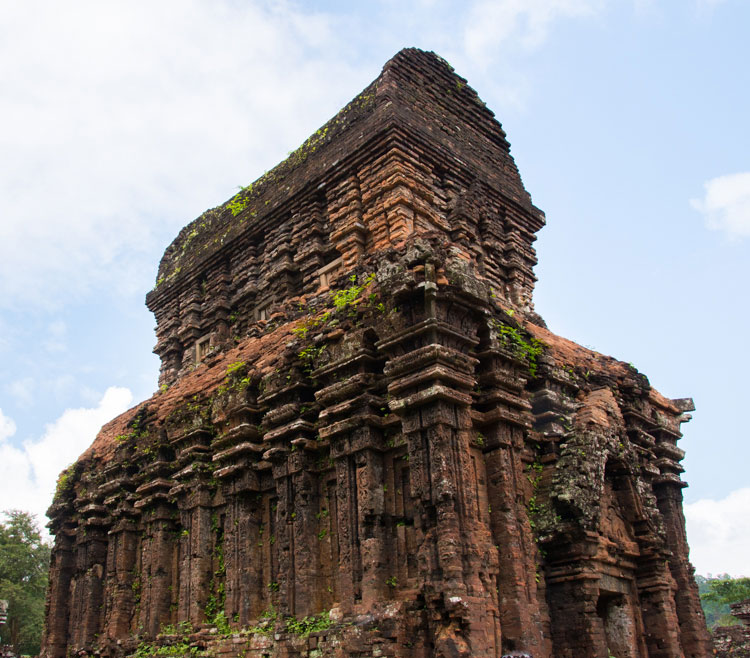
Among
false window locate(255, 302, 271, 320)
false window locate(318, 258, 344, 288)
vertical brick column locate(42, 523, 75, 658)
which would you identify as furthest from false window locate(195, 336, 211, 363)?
vertical brick column locate(42, 523, 75, 658)

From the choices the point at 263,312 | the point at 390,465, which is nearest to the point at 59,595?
the point at 263,312

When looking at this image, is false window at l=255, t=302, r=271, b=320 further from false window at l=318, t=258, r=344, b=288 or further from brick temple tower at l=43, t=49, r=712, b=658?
false window at l=318, t=258, r=344, b=288

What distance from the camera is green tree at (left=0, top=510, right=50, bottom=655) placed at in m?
35.2

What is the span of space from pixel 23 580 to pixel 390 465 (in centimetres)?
3441

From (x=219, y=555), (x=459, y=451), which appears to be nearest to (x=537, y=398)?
(x=459, y=451)

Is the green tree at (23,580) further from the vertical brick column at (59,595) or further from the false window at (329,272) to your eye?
the false window at (329,272)

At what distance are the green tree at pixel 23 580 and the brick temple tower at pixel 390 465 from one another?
22600 mm

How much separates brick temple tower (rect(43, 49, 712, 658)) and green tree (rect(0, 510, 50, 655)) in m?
22.6

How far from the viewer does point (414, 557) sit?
354 inches

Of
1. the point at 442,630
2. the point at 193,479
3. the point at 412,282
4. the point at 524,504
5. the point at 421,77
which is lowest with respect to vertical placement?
the point at 442,630

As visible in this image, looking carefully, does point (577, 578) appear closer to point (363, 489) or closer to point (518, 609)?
point (518, 609)

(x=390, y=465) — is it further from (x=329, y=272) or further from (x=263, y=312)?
(x=263, y=312)

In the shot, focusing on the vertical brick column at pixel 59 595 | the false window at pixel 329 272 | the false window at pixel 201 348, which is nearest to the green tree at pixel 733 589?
the false window at pixel 201 348

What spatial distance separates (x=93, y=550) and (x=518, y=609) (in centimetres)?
937
